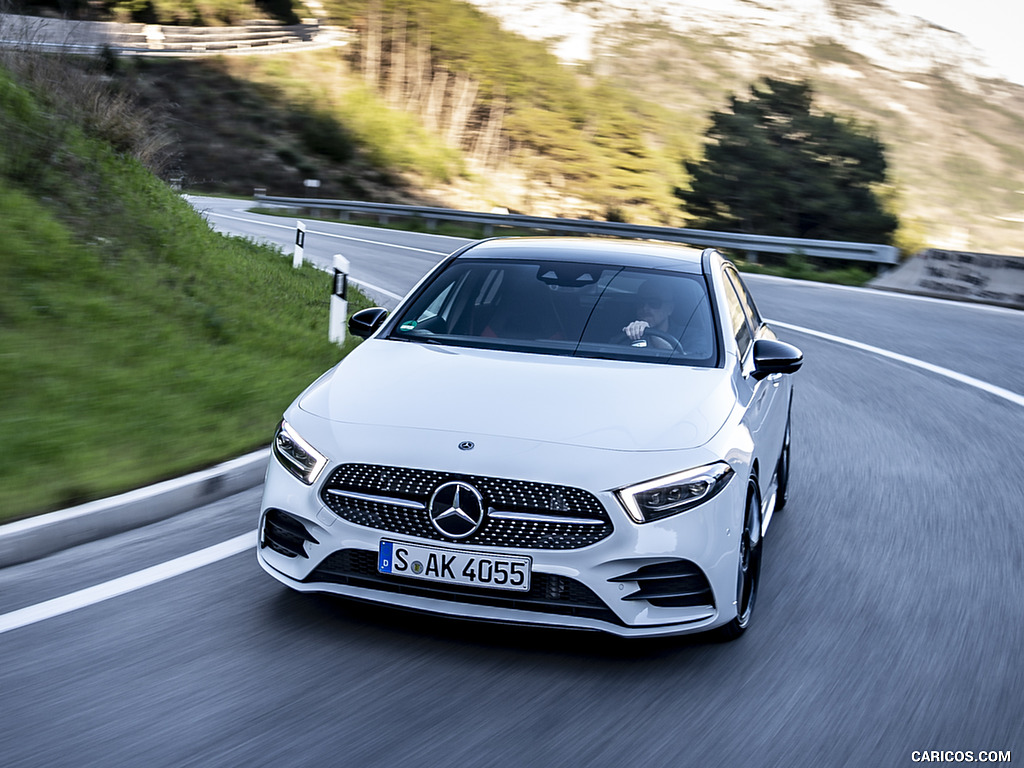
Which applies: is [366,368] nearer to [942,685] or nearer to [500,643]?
[500,643]

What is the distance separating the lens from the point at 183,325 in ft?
28.7

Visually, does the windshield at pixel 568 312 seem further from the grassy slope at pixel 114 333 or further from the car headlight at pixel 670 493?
the grassy slope at pixel 114 333

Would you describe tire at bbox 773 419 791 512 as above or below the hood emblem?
below

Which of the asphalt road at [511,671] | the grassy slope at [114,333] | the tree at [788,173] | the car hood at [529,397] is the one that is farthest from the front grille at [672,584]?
the tree at [788,173]

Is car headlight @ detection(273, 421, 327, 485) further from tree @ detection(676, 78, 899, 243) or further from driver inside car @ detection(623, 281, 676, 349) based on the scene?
tree @ detection(676, 78, 899, 243)

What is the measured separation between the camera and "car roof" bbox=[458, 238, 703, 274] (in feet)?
18.7

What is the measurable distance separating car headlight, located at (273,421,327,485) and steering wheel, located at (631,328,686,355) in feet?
5.59

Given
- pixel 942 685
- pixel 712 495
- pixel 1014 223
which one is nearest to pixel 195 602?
pixel 712 495

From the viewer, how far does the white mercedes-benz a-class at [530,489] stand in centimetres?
382

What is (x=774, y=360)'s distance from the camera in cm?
515

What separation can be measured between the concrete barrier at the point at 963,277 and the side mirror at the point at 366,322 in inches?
555

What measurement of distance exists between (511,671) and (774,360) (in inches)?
82.0

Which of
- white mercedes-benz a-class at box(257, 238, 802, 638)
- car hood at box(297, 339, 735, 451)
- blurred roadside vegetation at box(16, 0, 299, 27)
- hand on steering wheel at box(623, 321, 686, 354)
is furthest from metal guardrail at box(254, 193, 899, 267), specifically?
blurred roadside vegetation at box(16, 0, 299, 27)

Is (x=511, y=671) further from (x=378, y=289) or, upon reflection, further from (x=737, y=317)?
(x=378, y=289)
